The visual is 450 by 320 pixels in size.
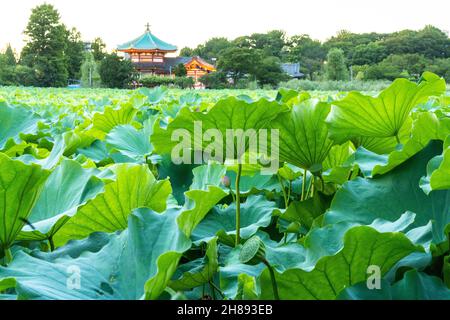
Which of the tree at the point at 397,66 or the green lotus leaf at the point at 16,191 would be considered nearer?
the green lotus leaf at the point at 16,191

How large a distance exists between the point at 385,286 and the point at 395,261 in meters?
0.04

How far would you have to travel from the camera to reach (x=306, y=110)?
60 cm

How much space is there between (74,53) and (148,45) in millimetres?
11507

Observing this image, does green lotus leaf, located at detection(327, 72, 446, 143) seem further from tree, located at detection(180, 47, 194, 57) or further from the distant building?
tree, located at detection(180, 47, 194, 57)

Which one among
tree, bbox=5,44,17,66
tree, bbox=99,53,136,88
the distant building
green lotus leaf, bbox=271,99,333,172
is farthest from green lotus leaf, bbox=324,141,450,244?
tree, bbox=5,44,17,66

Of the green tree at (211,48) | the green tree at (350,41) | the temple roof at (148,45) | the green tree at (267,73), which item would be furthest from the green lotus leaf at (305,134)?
the green tree at (211,48)

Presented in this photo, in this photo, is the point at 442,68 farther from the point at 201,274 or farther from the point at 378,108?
the point at 201,274

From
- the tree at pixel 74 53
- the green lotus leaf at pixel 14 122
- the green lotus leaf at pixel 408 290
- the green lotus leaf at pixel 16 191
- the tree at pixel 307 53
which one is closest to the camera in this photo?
the green lotus leaf at pixel 408 290

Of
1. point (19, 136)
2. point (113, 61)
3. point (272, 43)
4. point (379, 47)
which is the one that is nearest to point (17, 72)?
point (113, 61)

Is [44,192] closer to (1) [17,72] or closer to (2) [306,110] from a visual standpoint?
(2) [306,110]

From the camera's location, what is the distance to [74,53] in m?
41.9

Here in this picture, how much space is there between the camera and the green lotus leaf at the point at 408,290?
341 millimetres
